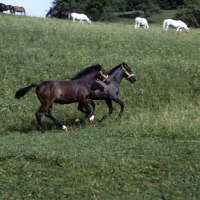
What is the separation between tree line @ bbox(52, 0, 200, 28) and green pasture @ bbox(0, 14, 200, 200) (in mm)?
33986

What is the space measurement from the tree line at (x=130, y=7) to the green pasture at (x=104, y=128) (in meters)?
34.0

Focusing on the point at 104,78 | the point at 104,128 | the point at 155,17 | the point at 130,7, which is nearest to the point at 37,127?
the point at 104,128

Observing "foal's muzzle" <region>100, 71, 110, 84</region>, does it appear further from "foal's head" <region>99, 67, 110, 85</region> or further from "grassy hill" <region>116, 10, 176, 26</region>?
"grassy hill" <region>116, 10, 176, 26</region>

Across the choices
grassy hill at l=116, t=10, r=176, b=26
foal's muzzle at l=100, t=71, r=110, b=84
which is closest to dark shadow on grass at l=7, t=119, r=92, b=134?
foal's muzzle at l=100, t=71, r=110, b=84

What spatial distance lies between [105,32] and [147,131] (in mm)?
15237

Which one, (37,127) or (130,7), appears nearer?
(37,127)

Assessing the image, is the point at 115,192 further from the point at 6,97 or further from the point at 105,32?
the point at 105,32

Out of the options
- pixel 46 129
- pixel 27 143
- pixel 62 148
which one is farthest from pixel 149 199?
pixel 46 129

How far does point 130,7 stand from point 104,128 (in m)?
68.1

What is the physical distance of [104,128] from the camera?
12.5 m

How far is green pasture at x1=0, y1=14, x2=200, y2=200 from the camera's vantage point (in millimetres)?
8672

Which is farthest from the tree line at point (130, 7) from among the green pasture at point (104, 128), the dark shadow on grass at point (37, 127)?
the dark shadow on grass at point (37, 127)

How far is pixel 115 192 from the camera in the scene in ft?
27.7

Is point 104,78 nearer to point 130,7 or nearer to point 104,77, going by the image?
point 104,77
